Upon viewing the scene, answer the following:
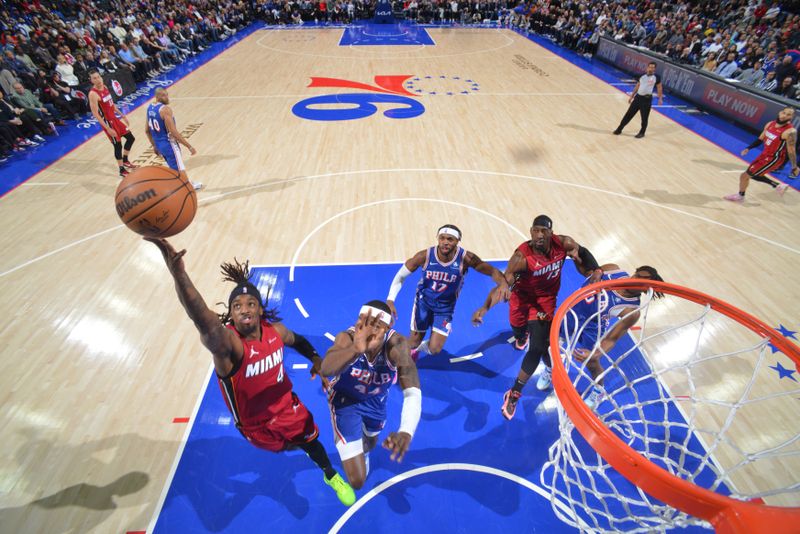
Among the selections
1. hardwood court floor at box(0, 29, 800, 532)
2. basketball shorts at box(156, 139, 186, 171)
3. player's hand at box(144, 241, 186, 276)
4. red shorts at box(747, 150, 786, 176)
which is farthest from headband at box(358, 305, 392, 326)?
red shorts at box(747, 150, 786, 176)

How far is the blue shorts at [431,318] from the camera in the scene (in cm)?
448

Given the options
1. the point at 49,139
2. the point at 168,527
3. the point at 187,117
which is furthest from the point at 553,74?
the point at 168,527

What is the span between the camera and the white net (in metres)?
3.39

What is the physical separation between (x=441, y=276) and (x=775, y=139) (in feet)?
23.1

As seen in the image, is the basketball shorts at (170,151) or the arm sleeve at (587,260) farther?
the basketball shorts at (170,151)

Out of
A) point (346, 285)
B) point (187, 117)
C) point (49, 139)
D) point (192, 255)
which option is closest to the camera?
point (346, 285)

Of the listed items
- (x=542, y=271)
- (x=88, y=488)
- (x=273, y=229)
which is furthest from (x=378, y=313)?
(x=273, y=229)

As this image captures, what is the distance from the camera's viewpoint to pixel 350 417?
10.8ft

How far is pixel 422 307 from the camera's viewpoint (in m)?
4.51

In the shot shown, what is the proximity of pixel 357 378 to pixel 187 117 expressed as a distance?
36.5ft

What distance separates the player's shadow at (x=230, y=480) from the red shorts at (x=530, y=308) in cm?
250

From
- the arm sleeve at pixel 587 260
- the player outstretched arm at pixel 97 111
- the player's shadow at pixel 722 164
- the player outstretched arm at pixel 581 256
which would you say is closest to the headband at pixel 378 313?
the player outstretched arm at pixel 581 256

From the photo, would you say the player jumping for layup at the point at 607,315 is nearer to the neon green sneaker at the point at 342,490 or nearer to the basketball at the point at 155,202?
the neon green sneaker at the point at 342,490

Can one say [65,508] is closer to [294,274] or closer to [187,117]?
[294,274]
